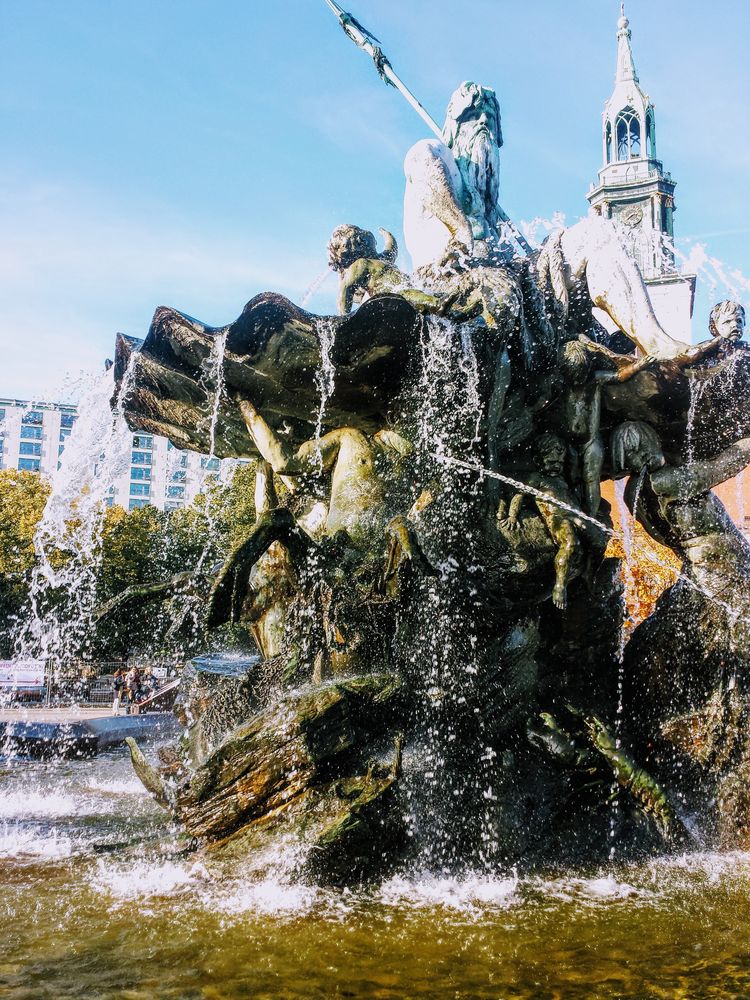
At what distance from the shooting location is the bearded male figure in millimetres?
8711

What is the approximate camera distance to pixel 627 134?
68.1 m

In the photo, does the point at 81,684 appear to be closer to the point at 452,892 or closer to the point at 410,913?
the point at 452,892

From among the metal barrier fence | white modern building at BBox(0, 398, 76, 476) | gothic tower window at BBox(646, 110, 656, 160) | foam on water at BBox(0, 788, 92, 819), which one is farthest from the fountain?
white modern building at BBox(0, 398, 76, 476)

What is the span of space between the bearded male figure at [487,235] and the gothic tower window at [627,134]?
62.3 m

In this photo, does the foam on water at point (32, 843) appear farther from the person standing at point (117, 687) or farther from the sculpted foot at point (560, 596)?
the person standing at point (117, 687)

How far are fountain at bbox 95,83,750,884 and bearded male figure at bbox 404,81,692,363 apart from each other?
4 cm

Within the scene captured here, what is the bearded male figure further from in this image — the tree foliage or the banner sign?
the banner sign

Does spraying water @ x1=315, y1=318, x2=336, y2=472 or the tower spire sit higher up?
the tower spire

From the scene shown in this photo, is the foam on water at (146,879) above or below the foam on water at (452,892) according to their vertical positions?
above

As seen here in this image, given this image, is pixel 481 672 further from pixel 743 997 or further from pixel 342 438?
pixel 743 997

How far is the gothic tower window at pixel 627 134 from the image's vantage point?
66438 millimetres

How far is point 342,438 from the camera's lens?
7.84 m

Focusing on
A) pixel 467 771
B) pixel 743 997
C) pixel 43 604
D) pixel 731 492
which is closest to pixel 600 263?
pixel 467 771

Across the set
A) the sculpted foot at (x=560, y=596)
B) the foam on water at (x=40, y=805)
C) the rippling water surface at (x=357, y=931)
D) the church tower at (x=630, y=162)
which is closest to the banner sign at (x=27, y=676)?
the foam on water at (x=40, y=805)
